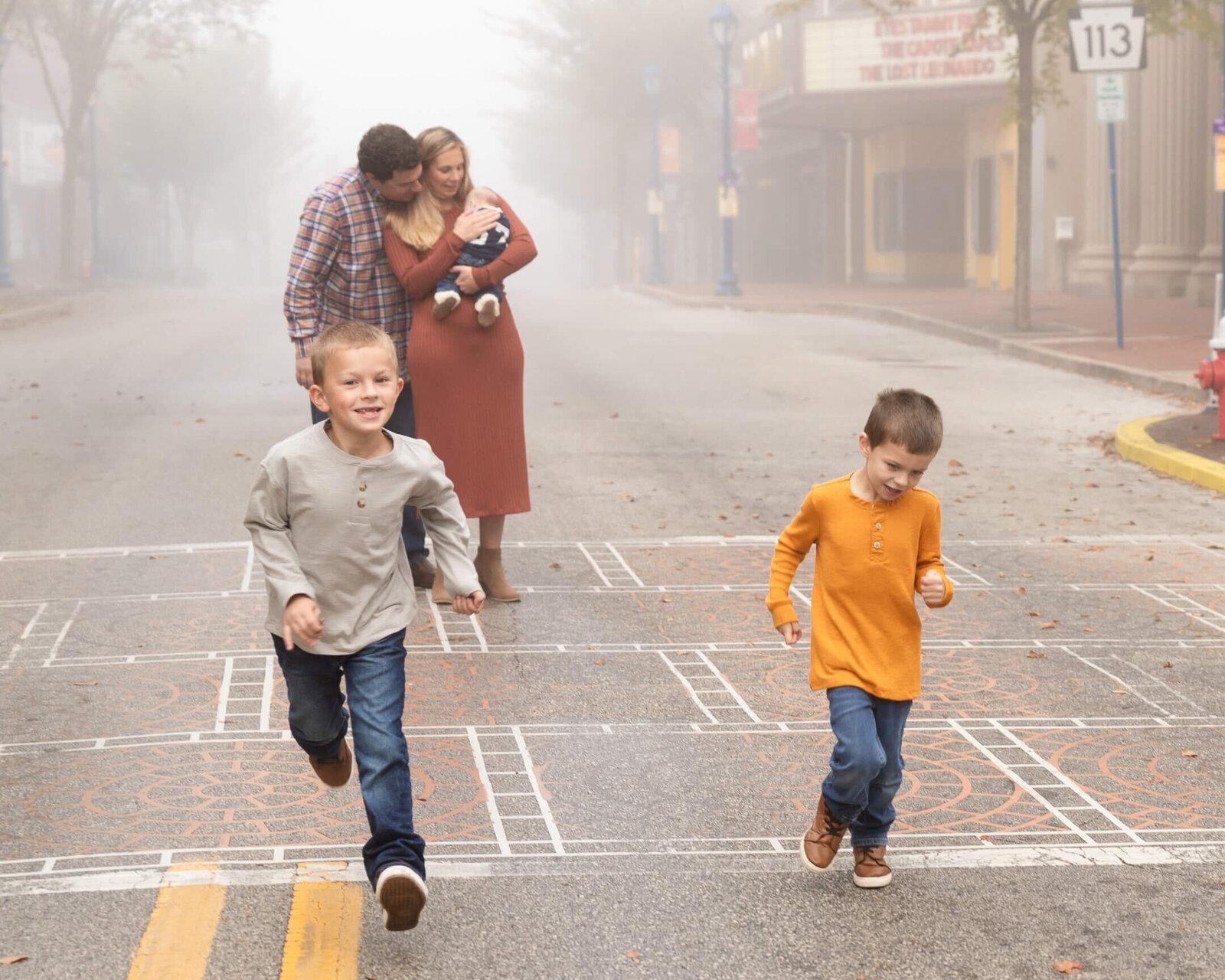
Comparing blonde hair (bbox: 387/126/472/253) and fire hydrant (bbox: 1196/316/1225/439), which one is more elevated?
blonde hair (bbox: 387/126/472/253)

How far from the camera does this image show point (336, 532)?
3807mm

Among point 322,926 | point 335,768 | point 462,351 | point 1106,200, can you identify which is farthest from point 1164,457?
point 1106,200

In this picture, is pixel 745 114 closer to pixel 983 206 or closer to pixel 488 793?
pixel 983 206

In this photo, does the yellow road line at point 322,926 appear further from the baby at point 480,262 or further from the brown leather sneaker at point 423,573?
the brown leather sneaker at point 423,573

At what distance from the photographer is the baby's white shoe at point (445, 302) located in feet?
21.8

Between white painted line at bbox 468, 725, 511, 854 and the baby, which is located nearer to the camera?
white painted line at bbox 468, 725, 511, 854

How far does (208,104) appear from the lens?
223 feet

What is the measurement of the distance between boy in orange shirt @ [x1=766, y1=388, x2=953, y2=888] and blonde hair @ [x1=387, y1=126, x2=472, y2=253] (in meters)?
3.09

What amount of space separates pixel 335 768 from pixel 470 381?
9.66ft

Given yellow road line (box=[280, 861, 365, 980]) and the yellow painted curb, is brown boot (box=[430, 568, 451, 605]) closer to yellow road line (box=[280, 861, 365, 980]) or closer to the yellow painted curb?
yellow road line (box=[280, 861, 365, 980])

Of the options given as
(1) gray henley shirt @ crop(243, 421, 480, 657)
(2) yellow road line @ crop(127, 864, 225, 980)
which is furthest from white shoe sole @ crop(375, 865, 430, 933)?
(1) gray henley shirt @ crop(243, 421, 480, 657)

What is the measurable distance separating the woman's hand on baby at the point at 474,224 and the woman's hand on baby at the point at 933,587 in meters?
3.13

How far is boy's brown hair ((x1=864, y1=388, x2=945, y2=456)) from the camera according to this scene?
380cm

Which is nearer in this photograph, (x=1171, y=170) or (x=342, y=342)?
(x=342, y=342)
